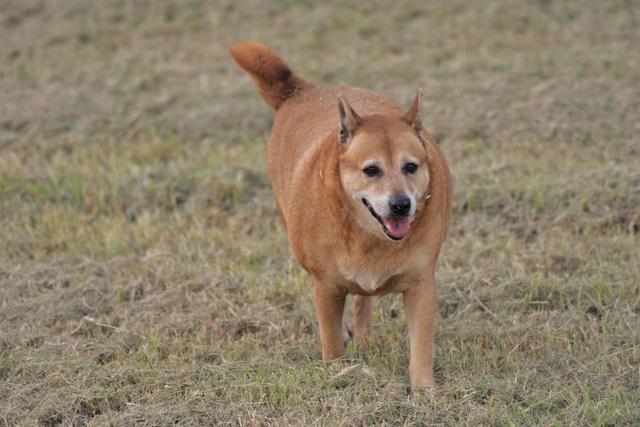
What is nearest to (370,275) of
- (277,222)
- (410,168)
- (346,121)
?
(410,168)

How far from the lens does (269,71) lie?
→ 288 inches

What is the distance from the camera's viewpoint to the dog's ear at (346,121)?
5789 mm

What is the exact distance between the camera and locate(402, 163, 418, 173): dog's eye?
569 cm

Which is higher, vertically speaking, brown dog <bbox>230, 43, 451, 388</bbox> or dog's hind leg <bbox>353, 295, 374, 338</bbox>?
Answer: brown dog <bbox>230, 43, 451, 388</bbox>

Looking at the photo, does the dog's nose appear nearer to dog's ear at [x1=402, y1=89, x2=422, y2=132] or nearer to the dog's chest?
the dog's chest

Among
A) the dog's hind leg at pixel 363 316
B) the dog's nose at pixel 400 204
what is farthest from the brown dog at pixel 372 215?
the dog's hind leg at pixel 363 316

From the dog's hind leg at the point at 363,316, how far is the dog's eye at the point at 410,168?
4.52ft

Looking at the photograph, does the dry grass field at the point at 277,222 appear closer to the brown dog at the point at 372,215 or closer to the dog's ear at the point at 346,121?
the brown dog at the point at 372,215

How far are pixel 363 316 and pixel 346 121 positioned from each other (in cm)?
155

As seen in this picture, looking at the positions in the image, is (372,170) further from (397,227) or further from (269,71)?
(269,71)

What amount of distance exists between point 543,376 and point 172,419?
6.49 feet

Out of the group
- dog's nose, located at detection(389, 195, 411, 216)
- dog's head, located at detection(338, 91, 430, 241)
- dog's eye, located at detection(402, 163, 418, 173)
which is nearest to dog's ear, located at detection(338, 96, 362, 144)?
dog's head, located at detection(338, 91, 430, 241)

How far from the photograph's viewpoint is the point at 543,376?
6105mm

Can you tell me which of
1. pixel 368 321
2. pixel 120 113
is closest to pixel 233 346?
pixel 368 321
